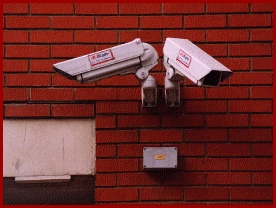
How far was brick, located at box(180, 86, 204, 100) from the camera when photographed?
2.14 metres

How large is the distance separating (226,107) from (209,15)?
20.1 inches

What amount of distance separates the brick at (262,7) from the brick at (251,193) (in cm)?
96

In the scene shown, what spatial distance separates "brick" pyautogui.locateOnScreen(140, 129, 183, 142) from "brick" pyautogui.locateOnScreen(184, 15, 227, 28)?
Answer: 582mm

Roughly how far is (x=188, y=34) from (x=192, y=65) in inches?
19.7

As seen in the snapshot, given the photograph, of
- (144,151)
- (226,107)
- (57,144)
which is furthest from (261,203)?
(57,144)

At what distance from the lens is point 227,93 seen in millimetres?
2143

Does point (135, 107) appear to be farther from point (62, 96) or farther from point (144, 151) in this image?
point (62, 96)

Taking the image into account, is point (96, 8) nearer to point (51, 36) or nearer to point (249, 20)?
point (51, 36)

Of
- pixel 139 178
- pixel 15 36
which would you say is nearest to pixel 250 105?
pixel 139 178

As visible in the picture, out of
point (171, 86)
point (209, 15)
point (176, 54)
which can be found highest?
point (209, 15)

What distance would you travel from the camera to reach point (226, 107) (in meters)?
2.14

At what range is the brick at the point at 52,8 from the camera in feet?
7.07

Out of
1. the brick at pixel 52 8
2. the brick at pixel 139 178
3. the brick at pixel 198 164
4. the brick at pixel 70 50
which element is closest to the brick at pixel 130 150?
the brick at pixel 139 178

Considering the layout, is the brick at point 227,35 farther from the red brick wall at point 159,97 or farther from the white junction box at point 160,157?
the white junction box at point 160,157
